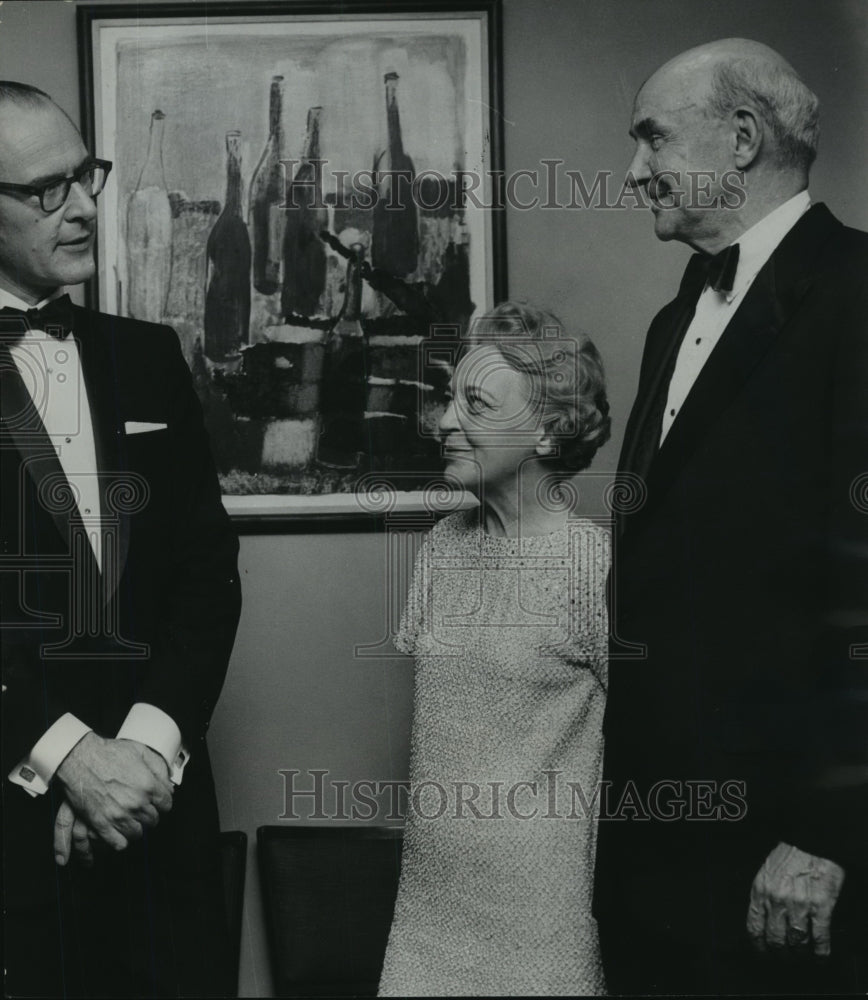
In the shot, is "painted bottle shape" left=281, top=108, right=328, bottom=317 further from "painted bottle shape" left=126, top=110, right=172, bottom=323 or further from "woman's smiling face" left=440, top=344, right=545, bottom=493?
"woman's smiling face" left=440, top=344, right=545, bottom=493

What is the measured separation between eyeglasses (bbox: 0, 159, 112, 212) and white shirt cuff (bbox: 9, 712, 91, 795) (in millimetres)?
921

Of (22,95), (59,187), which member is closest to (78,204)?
(59,187)

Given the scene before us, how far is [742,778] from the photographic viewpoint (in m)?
1.89

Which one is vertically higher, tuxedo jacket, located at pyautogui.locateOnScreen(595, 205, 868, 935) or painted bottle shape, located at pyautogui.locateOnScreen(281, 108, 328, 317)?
painted bottle shape, located at pyautogui.locateOnScreen(281, 108, 328, 317)

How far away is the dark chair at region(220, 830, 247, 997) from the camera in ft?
7.30

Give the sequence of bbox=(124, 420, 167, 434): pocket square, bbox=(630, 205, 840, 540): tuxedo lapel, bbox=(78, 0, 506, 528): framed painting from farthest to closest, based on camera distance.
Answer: bbox=(78, 0, 506, 528): framed painting → bbox=(124, 420, 167, 434): pocket square → bbox=(630, 205, 840, 540): tuxedo lapel

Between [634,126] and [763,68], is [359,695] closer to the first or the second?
[634,126]

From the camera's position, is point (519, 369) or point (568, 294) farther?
point (568, 294)

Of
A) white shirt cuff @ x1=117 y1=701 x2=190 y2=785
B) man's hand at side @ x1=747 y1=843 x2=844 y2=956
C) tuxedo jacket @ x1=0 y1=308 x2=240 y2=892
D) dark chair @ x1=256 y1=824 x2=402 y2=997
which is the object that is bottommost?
dark chair @ x1=256 y1=824 x2=402 y2=997

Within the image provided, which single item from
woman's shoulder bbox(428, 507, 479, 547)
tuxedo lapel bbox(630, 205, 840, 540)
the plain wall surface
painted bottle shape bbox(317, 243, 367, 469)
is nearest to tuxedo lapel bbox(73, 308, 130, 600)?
the plain wall surface

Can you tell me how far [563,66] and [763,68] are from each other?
0.43 meters

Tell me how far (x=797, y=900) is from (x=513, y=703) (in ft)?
1.82

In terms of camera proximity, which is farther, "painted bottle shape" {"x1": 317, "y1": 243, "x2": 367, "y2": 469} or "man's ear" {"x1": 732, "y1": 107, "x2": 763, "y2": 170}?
"painted bottle shape" {"x1": 317, "y1": 243, "x2": 367, "y2": 469}

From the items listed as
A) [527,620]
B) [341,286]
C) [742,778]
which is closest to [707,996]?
[742,778]
